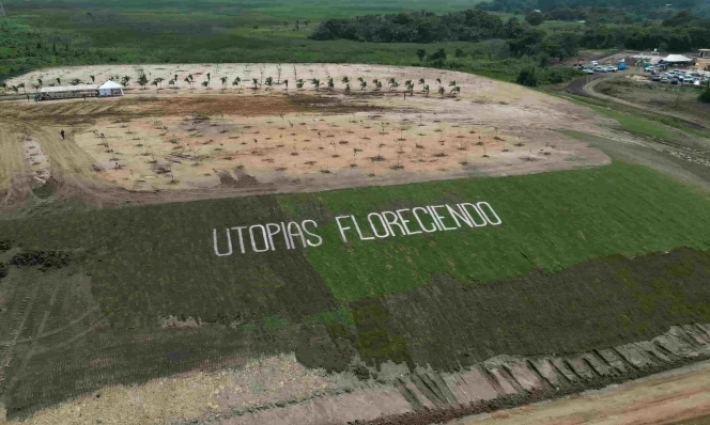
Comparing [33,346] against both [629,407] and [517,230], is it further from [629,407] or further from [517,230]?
[517,230]

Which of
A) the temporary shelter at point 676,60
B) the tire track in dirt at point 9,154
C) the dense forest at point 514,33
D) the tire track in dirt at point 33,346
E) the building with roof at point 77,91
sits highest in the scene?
the dense forest at point 514,33

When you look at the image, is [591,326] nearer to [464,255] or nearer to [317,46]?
[464,255]

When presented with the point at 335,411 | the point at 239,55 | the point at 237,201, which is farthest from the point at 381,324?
the point at 239,55

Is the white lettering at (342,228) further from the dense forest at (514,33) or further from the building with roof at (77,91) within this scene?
the dense forest at (514,33)

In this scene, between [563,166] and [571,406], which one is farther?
[563,166]

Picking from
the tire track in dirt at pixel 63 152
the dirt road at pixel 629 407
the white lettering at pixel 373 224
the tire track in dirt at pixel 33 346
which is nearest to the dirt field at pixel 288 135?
the tire track in dirt at pixel 63 152

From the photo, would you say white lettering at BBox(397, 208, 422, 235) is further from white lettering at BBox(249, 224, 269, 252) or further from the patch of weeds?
the patch of weeds

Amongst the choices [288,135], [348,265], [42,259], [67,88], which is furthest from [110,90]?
[348,265]
